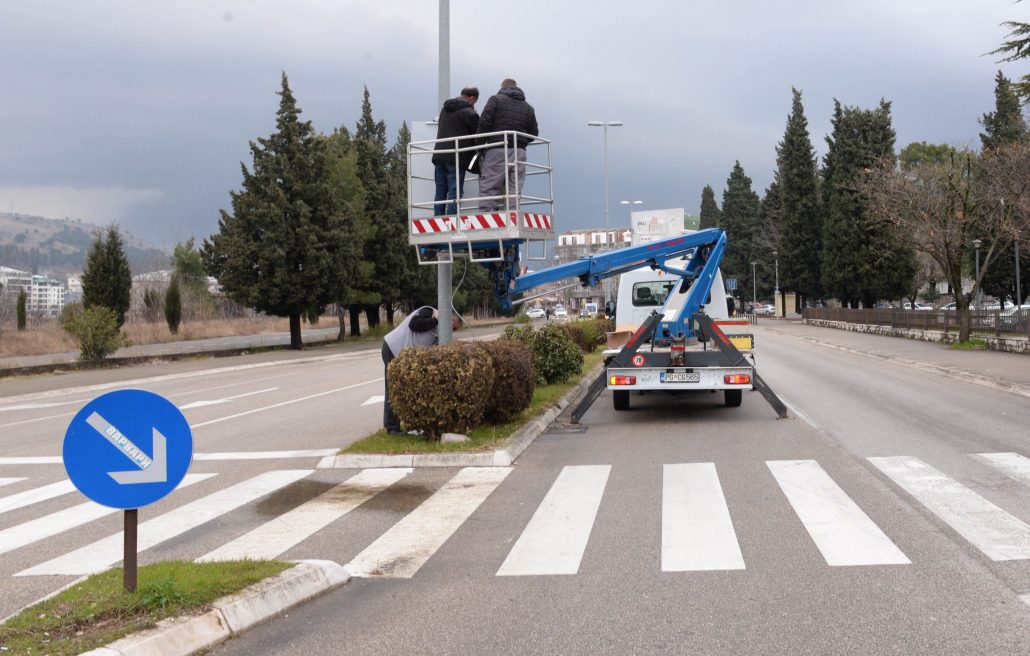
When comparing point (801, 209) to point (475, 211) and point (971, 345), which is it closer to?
point (971, 345)

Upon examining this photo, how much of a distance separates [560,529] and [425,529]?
1146 millimetres

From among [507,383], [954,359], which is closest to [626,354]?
[507,383]

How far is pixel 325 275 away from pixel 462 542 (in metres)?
36.6

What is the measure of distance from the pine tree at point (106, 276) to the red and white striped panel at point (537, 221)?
126 ft

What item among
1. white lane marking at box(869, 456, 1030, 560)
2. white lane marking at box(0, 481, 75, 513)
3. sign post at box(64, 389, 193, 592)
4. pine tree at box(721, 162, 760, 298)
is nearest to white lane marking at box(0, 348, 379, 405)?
white lane marking at box(0, 481, 75, 513)

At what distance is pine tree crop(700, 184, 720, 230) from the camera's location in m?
105

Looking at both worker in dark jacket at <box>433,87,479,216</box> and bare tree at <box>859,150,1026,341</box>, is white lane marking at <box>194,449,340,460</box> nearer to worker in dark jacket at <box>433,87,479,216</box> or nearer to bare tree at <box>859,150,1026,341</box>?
worker in dark jacket at <box>433,87,479,216</box>

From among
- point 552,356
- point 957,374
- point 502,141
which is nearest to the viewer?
point 502,141

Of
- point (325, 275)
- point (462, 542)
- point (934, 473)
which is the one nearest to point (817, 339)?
point (325, 275)

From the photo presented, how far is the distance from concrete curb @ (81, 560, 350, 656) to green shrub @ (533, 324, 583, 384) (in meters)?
12.5

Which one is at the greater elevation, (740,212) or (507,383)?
(740,212)

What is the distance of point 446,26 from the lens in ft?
42.6

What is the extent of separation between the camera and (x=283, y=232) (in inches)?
1649

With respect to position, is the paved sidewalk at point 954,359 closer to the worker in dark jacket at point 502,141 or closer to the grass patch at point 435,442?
the grass patch at point 435,442
